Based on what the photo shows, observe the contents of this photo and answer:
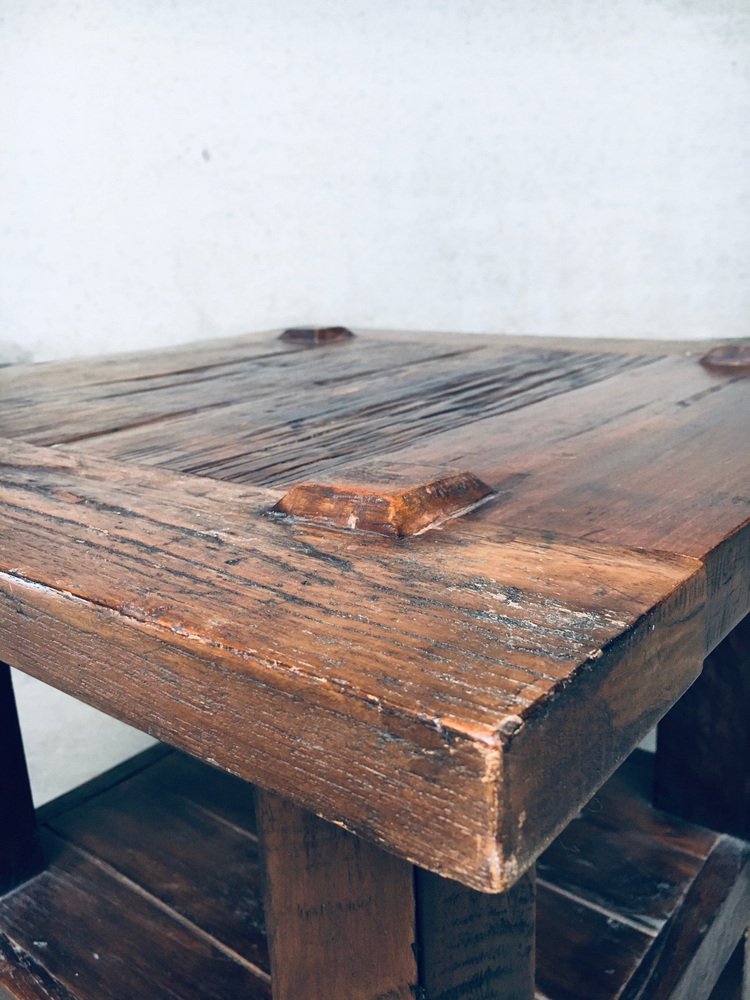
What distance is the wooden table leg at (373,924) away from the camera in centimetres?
43

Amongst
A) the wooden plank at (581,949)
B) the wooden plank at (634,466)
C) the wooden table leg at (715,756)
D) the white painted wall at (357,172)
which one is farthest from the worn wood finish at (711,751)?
the white painted wall at (357,172)

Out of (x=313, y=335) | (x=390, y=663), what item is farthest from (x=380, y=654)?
(x=313, y=335)

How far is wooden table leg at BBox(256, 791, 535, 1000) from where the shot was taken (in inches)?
16.8

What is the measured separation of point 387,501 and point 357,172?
342cm

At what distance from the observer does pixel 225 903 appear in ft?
3.12

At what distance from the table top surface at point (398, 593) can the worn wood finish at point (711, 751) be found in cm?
39

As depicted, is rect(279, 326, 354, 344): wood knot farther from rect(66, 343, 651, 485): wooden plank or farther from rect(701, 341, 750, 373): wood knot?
rect(701, 341, 750, 373): wood knot

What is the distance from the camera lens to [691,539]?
482mm

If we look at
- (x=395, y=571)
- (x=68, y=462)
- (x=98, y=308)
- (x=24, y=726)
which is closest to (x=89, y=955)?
(x=68, y=462)

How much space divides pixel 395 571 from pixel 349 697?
0.12m

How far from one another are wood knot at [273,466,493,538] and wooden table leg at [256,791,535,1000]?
0.15m

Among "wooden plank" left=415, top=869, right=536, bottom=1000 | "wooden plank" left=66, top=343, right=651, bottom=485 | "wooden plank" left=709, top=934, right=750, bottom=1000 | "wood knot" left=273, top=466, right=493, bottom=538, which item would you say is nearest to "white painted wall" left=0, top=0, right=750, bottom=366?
"wooden plank" left=66, top=343, right=651, bottom=485

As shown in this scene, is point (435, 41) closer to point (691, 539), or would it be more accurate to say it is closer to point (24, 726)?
point (24, 726)

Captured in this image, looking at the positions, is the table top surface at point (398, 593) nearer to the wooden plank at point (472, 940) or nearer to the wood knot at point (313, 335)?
the wooden plank at point (472, 940)
